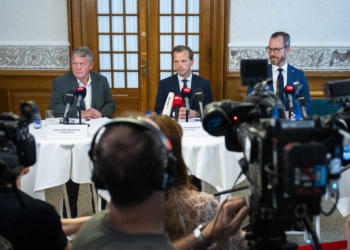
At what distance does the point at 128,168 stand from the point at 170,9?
15.0ft

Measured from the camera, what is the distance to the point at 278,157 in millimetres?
907

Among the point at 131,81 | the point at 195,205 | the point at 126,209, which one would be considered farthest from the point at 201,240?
the point at 131,81

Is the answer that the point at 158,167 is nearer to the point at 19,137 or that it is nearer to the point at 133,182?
the point at 133,182

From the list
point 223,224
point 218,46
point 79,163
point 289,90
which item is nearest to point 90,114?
point 79,163

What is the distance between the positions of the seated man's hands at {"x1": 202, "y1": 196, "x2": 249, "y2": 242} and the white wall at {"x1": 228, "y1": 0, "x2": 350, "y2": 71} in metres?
4.12

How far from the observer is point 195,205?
1.37 meters

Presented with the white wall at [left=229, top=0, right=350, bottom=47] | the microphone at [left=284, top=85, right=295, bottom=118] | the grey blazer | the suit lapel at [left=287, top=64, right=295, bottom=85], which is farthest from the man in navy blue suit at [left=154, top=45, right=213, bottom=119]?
the white wall at [left=229, top=0, right=350, bottom=47]

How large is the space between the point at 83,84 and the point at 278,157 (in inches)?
121

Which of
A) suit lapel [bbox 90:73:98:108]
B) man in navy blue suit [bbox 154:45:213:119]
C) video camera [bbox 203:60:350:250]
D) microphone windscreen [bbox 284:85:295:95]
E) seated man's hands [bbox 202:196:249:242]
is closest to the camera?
video camera [bbox 203:60:350:250]

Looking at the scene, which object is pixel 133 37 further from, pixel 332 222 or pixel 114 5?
pixel 332 222

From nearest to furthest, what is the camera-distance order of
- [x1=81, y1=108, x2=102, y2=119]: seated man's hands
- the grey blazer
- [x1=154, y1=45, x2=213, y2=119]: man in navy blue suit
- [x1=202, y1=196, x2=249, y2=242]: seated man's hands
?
[x1=202, y1=196, x2=249, y2=242]: seated man's hands
[x1=81, y1=108, x2=102, y2=119]: seated man's hands
the grey blazer
[x1=154, y1=45, x2=213, y2=119]: man in navy blue suit

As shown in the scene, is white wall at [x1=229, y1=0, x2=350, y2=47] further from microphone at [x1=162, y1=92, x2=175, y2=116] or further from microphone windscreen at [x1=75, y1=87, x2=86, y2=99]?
microphone windscreen at [x1=75, y1=87, x2=86, y2=99]

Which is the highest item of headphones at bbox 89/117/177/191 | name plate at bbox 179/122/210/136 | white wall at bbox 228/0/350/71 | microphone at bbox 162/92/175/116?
white wall at bbox 228/0/350/71

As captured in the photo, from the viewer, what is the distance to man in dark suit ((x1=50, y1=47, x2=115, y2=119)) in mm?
3672
